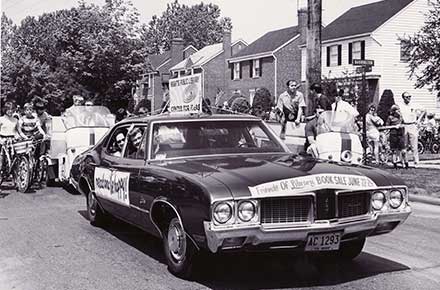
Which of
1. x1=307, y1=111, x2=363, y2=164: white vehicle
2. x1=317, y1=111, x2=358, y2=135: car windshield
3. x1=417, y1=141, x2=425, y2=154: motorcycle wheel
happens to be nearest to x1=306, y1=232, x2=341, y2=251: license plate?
x1=307, y1=111, x2=363, y2=164: white vehicle

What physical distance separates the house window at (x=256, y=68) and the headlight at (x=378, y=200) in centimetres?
4540

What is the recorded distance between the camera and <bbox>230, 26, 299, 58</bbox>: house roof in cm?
4994

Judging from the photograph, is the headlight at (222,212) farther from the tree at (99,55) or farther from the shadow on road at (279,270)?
the tree at (99,55)

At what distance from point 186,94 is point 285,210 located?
13.2 ft

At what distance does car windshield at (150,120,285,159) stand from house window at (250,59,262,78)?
4397cm

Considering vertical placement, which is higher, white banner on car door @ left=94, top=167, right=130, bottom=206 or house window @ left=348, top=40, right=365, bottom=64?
house window @ left=348, top=40, right=365, bottom=64

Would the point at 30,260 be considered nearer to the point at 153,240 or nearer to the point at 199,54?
the point at 153,240

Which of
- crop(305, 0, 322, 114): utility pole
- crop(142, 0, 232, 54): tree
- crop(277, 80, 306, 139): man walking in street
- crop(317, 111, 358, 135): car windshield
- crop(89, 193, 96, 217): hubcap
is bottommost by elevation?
crop(89, 193, 96, 217): hubcap

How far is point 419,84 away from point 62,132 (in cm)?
1130

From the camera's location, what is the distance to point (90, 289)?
17.9 ft

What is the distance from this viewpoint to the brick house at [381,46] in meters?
38.2

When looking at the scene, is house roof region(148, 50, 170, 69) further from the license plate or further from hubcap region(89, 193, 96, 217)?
the license plate

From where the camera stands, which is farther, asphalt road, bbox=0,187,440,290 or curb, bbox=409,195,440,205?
curb, bbox=409,195,440,205

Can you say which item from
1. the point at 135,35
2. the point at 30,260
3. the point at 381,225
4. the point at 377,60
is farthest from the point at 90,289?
the point at 135,35
